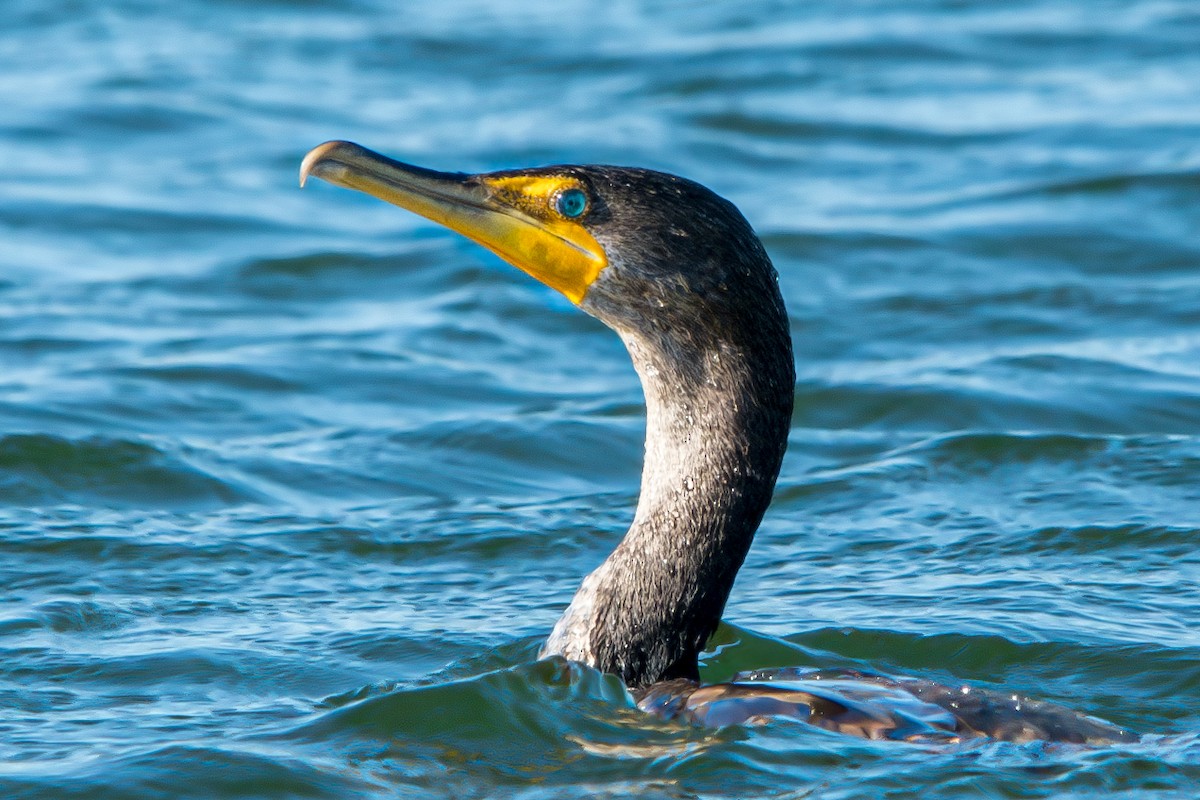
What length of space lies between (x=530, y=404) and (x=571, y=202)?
3367mm

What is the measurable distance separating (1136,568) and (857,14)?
420 inches

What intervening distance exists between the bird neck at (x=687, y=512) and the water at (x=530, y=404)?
0.71ft

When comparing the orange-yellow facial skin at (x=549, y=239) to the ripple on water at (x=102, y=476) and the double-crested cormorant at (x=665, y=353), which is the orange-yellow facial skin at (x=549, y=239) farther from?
the ripple on water at (x=102, y=476)

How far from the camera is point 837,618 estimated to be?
19.7ft

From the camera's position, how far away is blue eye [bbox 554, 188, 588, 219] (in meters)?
5.15

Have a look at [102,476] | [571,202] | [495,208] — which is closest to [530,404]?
[102,476]

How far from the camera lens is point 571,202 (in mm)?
5172

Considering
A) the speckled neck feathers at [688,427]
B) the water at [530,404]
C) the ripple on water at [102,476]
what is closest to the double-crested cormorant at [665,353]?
the speckled neck feathers at [688,427]

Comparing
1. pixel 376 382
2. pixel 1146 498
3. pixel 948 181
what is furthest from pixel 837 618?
pixel 948 181

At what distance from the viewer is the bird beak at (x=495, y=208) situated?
16.8ft

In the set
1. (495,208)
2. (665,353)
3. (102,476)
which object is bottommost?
(665,353)

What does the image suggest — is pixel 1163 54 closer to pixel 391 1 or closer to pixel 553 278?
pixel 391 1

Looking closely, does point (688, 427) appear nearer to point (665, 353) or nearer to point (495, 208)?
point (665, 353)

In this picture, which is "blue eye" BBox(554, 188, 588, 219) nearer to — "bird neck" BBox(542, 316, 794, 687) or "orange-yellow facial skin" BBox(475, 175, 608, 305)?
"orange-yellow facial skin" BBox(475, 175, 608, 305)
